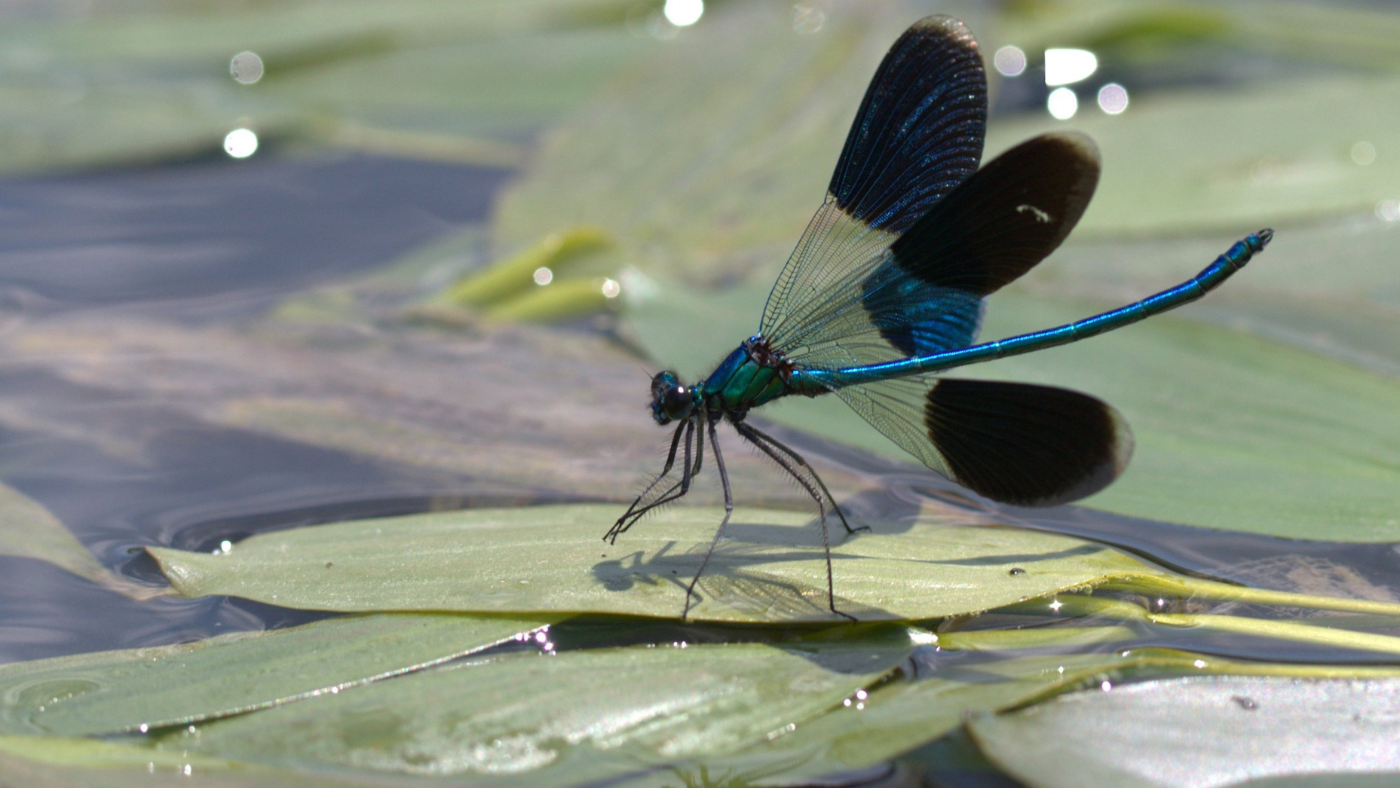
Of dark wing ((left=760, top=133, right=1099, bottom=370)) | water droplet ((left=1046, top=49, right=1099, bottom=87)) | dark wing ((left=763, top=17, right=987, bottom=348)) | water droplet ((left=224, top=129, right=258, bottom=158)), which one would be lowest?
dark wing ((left=760, top=133, right=1099, bottom=370))

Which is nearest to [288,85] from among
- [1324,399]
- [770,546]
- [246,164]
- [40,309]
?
[246,164]

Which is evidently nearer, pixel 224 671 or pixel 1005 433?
pixel 224 671

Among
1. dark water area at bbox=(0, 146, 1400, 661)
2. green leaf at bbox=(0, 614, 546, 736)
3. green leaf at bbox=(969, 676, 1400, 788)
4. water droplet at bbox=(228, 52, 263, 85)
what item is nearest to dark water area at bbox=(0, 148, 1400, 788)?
dark water area at bbox=(0, 146, 1400, 661)

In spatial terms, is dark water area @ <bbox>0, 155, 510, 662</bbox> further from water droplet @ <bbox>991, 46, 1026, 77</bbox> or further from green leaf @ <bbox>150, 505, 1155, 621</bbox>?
water droplet @ <bbox>991, 46, 1026, 77</bbox>

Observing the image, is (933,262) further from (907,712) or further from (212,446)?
(212,446)

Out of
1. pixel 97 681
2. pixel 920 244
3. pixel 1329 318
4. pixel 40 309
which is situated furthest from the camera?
pixel 40 309

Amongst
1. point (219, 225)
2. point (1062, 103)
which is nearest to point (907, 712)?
point (219, 225)

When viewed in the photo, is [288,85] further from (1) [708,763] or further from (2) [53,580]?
(1) [708,763]
